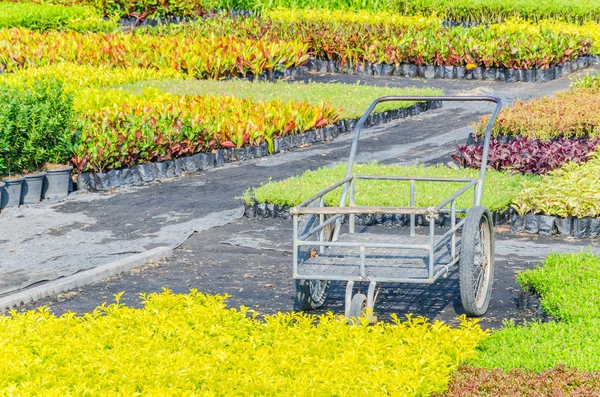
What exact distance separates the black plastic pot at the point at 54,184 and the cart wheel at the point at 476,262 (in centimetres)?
600

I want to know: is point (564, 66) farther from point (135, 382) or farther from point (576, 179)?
point (135, 382)

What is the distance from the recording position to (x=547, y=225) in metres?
10.6

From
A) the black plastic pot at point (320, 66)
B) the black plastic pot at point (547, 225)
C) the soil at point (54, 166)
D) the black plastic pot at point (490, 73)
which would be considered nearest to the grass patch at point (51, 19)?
the black plastic pot at point (320, 66)

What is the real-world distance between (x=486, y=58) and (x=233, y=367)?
1671 centimetres

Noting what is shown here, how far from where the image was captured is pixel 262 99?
57.6ft

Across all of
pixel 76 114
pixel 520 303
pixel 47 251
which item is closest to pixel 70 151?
pixel 76 114

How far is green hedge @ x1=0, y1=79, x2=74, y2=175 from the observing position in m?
12.2

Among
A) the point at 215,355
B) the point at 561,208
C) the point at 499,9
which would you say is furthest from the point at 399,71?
the point at 215,355

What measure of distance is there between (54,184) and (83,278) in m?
3.74

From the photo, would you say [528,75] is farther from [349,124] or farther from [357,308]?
[357,308]

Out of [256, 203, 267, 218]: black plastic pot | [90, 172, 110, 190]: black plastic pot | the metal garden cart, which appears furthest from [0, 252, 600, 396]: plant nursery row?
[90, 172, 110, 190]: black plastic pot

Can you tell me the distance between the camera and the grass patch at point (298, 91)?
696 inches

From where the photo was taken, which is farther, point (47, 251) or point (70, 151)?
point (70, 151)

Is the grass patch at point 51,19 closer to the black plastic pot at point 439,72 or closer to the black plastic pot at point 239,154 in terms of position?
the black plastic pot at point 439,72
